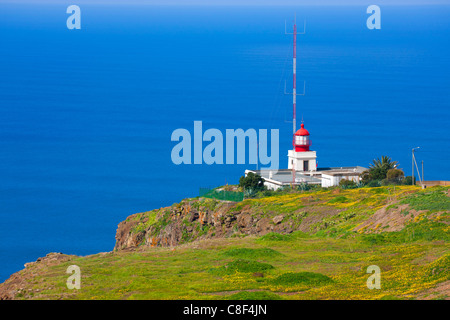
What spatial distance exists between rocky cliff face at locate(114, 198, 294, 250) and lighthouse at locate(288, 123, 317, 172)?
15.0 meters

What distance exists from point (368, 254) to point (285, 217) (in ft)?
60.1

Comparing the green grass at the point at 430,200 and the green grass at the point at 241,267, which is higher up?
the green grass at the point at 430,200

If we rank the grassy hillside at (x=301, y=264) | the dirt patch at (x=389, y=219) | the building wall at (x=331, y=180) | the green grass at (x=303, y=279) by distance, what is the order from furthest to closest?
the building wall at (x=331, y=180), the dirt patch at (x=389, y=219), the green grass at (x=303, y=279), the grassy hillside at (x=301, y=264)

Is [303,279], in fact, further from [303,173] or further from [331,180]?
[303,173]

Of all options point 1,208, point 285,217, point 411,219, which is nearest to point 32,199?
point 1,208

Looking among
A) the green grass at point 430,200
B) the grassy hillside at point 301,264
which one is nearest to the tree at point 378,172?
the grassy hillside at point 301,264

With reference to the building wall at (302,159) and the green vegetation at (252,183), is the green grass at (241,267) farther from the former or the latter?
the building wall at (302,159)

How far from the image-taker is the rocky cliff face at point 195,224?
201ft

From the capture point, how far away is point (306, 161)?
277ft

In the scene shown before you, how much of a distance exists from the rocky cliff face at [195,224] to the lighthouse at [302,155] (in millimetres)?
15035

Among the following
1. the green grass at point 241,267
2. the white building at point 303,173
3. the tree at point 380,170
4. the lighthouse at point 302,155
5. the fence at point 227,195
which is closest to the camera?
the green grass at point 241,267

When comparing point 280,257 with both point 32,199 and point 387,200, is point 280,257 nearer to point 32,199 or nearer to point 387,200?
point 387,200

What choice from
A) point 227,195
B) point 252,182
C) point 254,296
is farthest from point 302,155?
point 254,296
